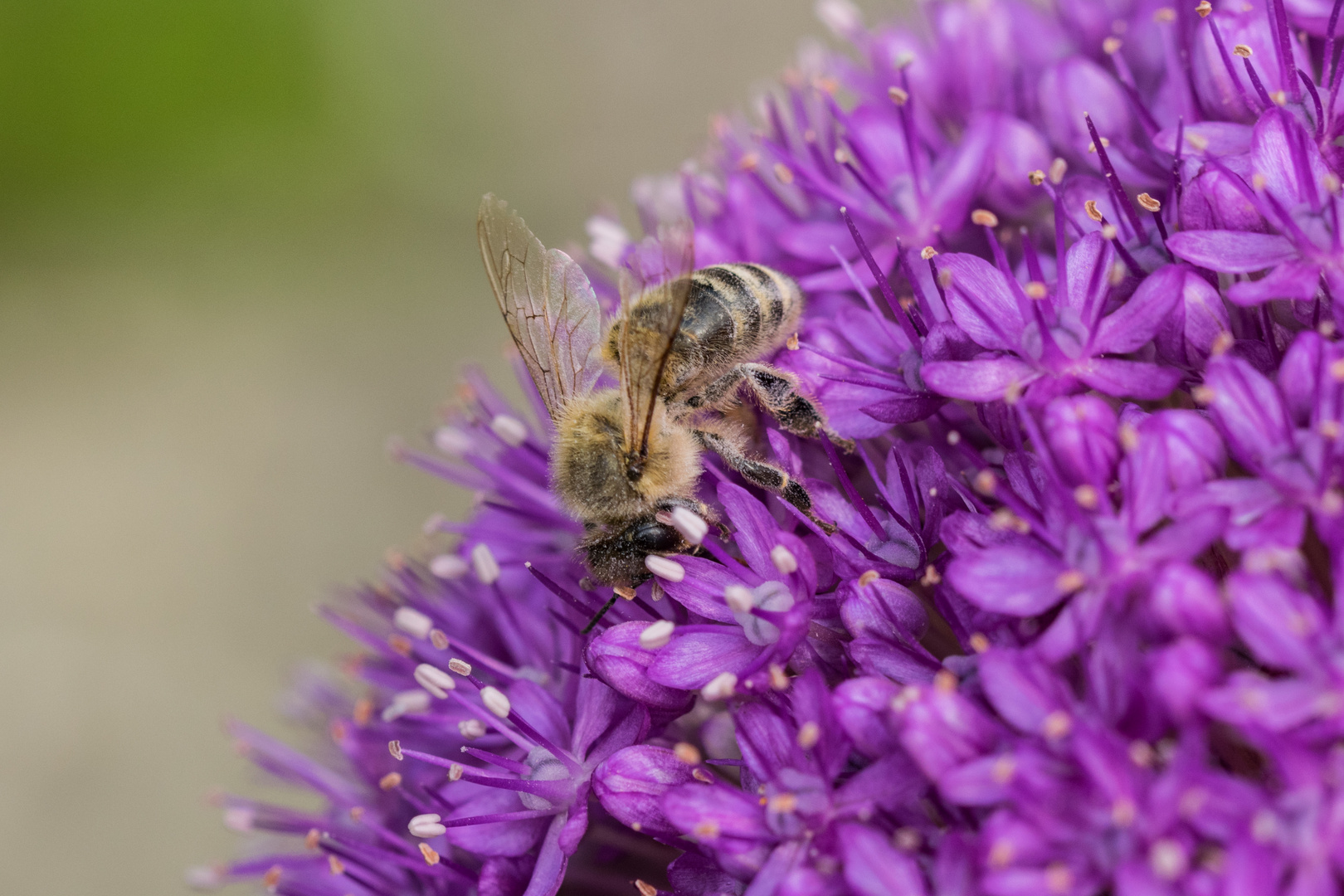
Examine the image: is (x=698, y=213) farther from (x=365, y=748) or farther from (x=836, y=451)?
(x=365, y=748)

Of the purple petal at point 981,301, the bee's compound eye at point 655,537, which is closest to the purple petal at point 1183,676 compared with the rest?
the purple petal at point 981,301

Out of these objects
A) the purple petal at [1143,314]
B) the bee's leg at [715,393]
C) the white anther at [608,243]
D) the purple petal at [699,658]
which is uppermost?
the white anther at [608,243]

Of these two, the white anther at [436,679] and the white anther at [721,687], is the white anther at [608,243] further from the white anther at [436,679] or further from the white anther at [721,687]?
the white anther at [721,687]

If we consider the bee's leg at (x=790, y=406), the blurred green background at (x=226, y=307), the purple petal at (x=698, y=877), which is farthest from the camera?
the blurred green background at (x=226, y=307)

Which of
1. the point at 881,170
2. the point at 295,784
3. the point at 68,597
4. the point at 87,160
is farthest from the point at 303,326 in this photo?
the point at 881,170

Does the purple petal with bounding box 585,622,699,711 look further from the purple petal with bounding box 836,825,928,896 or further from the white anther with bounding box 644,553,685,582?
the purple petal with bounding box 836,825,928,896

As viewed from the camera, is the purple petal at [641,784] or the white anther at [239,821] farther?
the white anther at [239,821]
